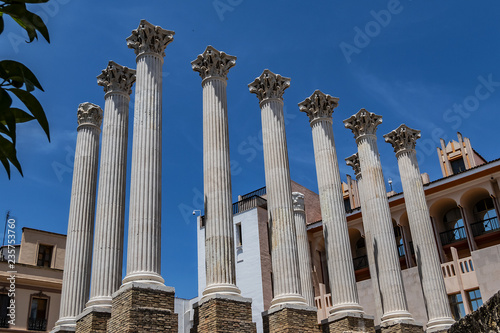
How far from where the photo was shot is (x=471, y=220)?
38.6m

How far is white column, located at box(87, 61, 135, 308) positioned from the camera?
22.2 meters

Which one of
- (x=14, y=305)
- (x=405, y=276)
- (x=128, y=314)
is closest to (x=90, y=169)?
(x=128, y=314)

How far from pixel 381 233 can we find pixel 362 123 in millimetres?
6717

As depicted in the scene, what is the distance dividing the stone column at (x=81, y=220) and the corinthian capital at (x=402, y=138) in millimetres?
17498

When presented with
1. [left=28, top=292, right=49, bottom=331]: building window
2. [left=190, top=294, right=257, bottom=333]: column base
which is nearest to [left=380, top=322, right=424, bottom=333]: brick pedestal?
[left=190, top=294, right=257, bottom=333]: column base

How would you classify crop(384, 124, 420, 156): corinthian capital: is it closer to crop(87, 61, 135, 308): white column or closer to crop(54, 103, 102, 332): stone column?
crop(87, 61, 135, 308): white column

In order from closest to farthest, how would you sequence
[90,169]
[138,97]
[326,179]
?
[138,97]
[90,169]
[326,179]

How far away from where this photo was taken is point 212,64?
25984 mm

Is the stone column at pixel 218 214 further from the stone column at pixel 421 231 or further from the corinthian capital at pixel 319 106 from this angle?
the stone column at pixel 421 231

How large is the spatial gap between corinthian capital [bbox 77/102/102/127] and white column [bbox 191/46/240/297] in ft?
18.8

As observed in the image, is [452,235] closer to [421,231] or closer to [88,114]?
[421,231]

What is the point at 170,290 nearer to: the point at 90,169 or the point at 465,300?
the point at 90,169

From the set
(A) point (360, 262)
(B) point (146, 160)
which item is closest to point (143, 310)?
(B) point (146, 160)

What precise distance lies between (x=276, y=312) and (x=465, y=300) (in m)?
14.9
